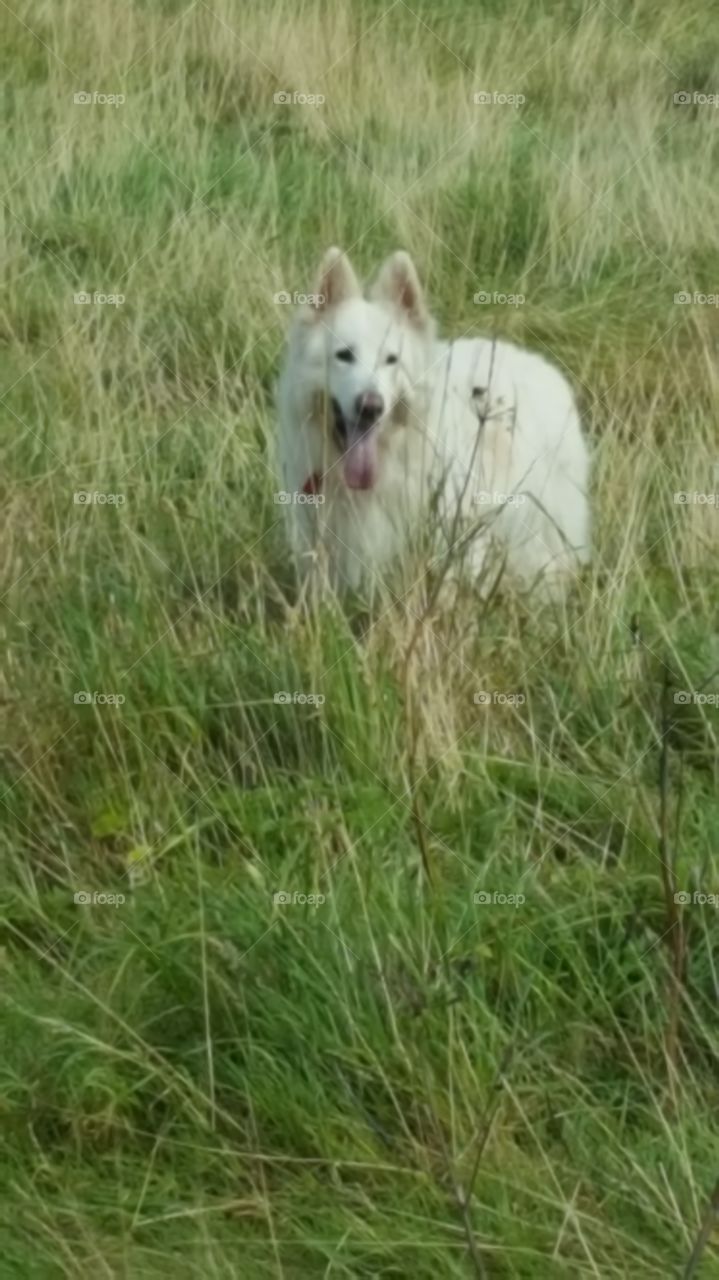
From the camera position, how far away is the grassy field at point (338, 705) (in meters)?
2.54

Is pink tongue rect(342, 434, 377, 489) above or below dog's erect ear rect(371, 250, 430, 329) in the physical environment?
below

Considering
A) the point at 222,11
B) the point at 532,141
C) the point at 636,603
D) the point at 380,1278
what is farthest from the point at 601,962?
the point at 222,11

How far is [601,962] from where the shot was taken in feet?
8.88

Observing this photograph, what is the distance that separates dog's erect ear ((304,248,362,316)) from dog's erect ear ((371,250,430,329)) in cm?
5

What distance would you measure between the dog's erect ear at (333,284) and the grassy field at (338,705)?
23cm

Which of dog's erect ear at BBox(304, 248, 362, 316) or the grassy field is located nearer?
the grassy field

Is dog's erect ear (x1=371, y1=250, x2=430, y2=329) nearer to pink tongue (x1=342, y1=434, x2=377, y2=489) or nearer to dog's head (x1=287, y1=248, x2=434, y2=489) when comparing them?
dog's head (x1=287, y1=248, x2=434, y2=489)

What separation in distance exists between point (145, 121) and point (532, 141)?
0.85 meters

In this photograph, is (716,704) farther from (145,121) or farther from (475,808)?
(145,121)

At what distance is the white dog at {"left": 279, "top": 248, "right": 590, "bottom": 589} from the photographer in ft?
12.1

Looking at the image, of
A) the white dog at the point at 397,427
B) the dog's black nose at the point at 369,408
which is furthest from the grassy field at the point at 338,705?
the dog's black nose at the point at 369,408

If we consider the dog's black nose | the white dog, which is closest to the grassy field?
the white dog

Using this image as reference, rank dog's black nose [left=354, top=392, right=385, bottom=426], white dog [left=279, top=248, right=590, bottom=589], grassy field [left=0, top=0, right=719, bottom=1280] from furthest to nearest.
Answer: dog's black nose [left=354, top=392, right=385, bottom=426] < white dog [left=279, top=248, right=590, bottom=589] < grassy field [left=0, top=0, right=719, bottom=1280]

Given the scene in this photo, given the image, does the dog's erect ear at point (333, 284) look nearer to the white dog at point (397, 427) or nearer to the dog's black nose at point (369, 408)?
the white dog at point (397, 427)
